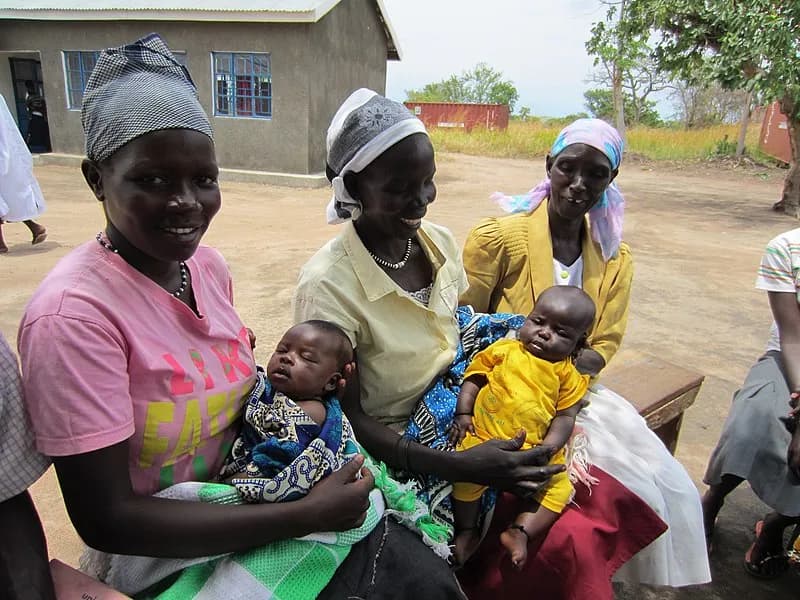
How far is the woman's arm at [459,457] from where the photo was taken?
158 cm

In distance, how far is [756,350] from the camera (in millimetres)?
4773

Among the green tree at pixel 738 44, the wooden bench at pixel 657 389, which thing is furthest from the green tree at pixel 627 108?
the wooden bench at pixel 657 389

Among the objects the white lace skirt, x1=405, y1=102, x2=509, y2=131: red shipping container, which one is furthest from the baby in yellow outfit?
x1=405, y1=102, x2=509, y2=131: red shipping container

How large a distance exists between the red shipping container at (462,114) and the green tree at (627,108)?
5223 millimetres

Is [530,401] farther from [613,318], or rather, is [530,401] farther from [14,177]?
[14,177]

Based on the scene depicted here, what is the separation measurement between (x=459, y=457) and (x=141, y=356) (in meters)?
0.86

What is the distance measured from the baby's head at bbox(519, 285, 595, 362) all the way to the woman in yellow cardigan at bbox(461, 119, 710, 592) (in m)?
0.30

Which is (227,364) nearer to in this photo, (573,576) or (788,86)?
(573,576)

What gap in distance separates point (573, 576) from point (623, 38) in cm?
1228

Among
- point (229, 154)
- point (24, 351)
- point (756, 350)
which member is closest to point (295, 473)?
point (24, 351)

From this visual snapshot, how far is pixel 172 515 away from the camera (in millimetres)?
1136

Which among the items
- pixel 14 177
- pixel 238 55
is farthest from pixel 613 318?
pixel 238 55

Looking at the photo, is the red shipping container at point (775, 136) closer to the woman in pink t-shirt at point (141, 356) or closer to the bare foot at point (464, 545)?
the bare foot at point (464, 545)

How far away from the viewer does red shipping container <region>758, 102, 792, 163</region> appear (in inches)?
734
